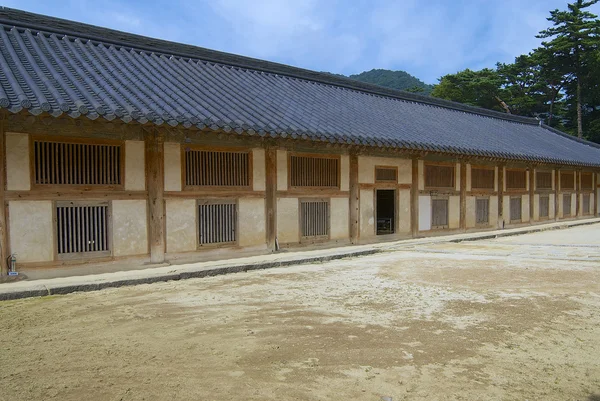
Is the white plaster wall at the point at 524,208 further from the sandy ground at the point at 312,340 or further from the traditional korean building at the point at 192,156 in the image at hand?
the sandy ground at the point at 312,340

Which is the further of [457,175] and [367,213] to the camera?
[457,175]

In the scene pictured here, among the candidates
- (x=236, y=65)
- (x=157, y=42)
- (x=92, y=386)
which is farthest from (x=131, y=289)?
(x=236, y=65)

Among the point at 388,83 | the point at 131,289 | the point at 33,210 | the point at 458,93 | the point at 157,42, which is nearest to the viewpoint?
the point at 131,289

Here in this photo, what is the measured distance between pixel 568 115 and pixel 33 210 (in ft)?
143

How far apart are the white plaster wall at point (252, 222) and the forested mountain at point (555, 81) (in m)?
36.1

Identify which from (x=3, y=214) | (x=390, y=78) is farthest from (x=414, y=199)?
(x=390, y=78)

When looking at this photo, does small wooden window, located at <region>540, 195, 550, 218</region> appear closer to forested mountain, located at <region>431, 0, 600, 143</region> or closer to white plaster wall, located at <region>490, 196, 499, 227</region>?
white plaster wall, located at <region>490, 196, 499, 227</region>

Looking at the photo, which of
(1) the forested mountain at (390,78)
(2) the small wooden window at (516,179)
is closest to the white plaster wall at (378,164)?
(2) the small wooden window at (516,179)

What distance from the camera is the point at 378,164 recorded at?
1262 centimetres

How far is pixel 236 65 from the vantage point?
13.2 m

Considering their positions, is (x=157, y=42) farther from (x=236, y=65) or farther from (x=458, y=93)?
(x=458, y=93)

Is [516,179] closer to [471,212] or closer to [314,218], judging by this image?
[471,212]

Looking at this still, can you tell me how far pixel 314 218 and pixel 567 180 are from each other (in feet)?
54.1

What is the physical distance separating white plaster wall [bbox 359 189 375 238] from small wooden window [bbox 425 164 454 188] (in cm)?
258
